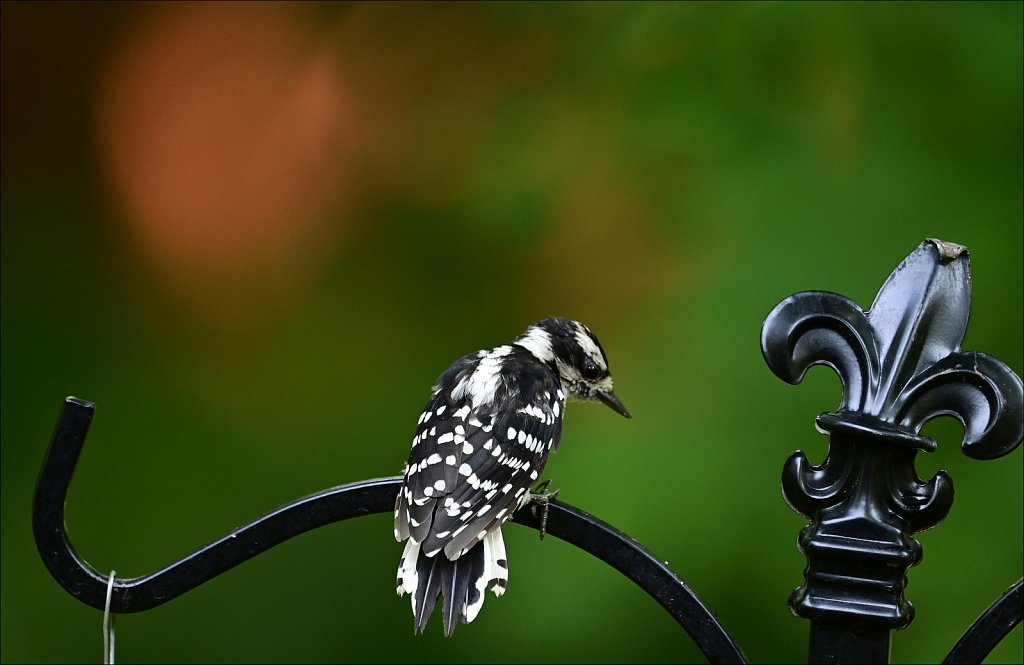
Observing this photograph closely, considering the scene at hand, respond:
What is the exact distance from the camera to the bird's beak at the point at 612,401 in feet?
6.68

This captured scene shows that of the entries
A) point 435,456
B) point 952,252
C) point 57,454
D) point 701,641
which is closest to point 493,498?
point 435,456

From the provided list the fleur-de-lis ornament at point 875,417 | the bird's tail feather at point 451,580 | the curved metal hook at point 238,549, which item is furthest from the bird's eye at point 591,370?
the fleur-de-lis ornament at point 875,417

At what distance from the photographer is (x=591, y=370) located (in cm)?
217

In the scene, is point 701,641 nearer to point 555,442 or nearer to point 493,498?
point 493,498

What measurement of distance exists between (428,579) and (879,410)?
0.61m

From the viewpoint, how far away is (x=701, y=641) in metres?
1.20

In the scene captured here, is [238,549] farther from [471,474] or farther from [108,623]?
[471,474]

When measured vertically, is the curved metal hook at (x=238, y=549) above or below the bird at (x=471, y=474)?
below

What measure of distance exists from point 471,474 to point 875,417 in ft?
1.96

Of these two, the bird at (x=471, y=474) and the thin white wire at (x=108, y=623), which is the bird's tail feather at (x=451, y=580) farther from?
the thin white wire at (x=108, y=623)

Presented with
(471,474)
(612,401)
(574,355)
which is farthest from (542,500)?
(574,355)

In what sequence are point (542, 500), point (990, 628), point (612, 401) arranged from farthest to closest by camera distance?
1. point (612, 401)
2. point (542, 500)
3. point (990, 628)

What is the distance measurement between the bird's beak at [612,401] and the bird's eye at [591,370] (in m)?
0.04

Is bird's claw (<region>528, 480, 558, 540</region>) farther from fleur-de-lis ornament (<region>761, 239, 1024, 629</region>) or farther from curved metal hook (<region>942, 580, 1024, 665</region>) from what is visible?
curved metal hook (<region>942, 580, 1024, 665</region>)
